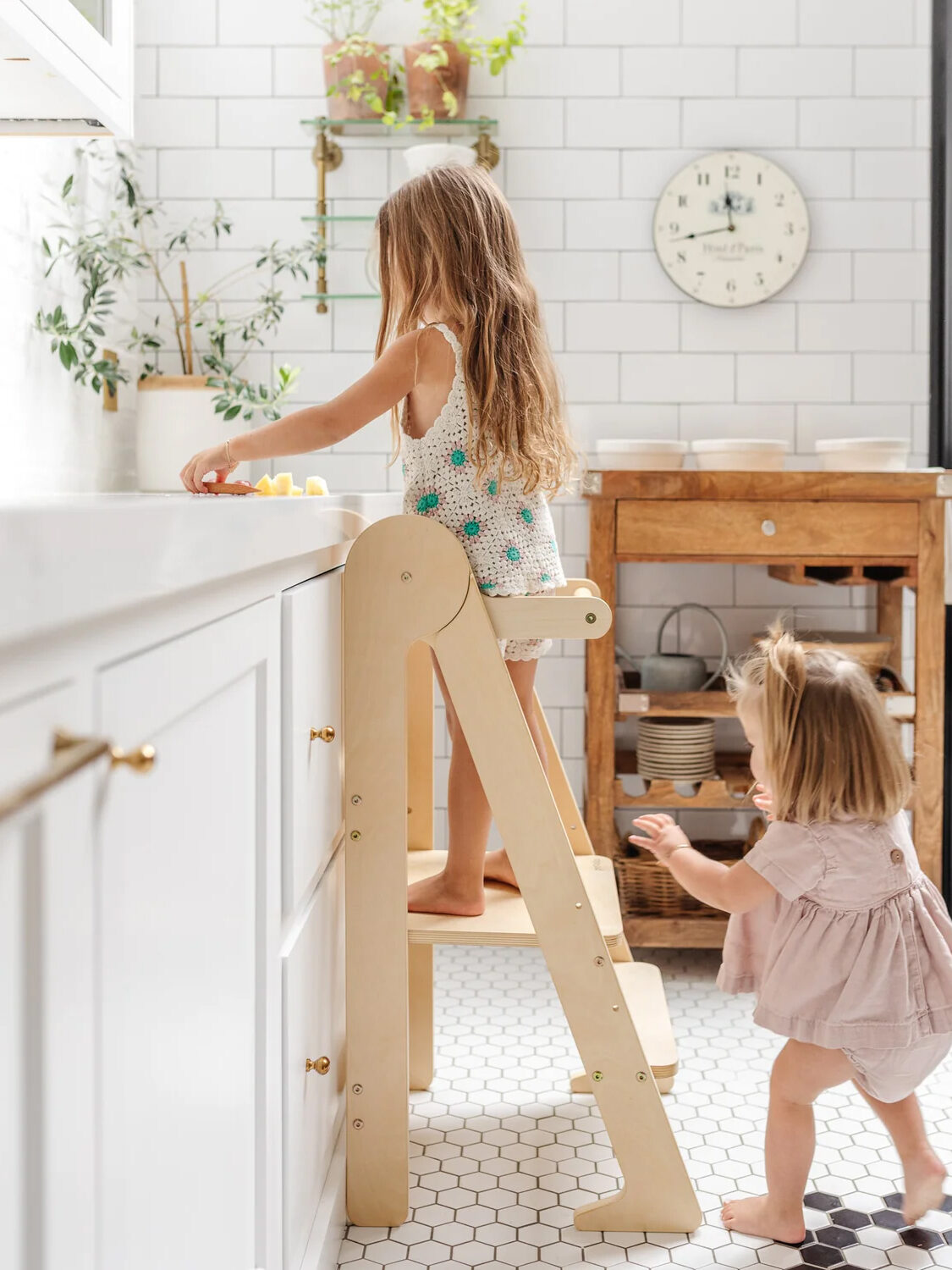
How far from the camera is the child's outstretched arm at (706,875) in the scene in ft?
5.16

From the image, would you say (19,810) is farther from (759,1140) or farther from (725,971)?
(759,1140)

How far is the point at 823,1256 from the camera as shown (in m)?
1.56

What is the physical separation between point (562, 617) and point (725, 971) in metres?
0.55

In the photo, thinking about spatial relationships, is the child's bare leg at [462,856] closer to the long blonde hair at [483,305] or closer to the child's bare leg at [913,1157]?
the long blonde hair at [483,305]

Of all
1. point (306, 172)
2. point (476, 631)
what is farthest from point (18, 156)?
point (476, 631)

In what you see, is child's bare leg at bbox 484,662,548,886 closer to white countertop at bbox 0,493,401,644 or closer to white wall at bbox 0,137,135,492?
white countertop at bbox 0,493,401,644

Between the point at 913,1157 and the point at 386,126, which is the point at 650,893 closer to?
the point at 913,1157

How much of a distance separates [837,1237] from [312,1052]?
757 mm

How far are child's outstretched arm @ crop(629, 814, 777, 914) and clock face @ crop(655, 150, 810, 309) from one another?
5.50ft

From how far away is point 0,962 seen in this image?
49cm

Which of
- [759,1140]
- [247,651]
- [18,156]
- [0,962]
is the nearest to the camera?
[0,962]

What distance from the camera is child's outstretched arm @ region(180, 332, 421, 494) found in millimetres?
1570

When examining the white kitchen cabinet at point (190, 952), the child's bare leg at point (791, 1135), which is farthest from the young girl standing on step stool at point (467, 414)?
the white kitchen cabinet at point (190, 952)

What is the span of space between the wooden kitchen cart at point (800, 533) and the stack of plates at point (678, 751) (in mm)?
168
